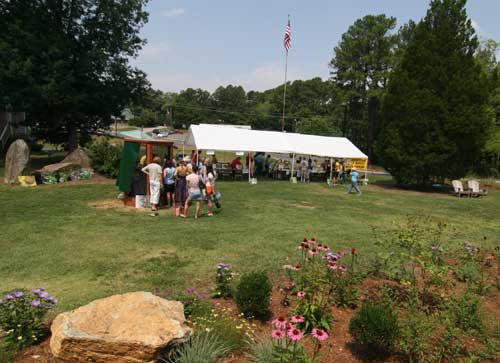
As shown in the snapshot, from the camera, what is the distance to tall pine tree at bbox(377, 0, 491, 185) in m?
17.4

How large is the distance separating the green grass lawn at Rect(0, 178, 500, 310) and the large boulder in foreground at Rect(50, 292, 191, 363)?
114 cm

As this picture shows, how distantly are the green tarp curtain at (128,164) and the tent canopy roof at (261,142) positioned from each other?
268 inches

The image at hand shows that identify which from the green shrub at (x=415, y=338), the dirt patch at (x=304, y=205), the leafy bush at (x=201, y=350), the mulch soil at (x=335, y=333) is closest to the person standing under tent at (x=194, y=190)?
the dirt patch at (x=304, y=205)

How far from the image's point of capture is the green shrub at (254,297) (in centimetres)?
408

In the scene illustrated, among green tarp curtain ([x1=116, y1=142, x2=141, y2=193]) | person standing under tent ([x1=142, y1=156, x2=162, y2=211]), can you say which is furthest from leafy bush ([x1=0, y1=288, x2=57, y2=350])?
green tarp curtain ([x1=116, y1=142, x2=141, y2=193])

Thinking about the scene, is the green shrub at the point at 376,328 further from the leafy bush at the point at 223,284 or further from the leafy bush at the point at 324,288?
the leafy bush at the point at 223,284

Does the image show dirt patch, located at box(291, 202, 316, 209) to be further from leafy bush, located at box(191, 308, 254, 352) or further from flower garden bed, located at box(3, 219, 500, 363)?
leafy bush, located at box(191, 308, 254, 352)

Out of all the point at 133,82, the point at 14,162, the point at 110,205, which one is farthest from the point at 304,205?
the point at 133,82

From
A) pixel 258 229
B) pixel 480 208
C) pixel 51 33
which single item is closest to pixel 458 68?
pixel 480 208

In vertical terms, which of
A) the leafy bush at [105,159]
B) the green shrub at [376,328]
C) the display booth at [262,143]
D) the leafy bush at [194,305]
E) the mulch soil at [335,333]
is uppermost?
the display booth at [262,143]

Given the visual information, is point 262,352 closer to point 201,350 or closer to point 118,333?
point 201,350

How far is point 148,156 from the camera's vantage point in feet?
34.8

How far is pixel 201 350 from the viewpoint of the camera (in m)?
3.20

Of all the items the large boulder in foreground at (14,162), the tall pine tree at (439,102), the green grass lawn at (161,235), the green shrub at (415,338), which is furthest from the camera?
the tall pine tree at (439,102)
